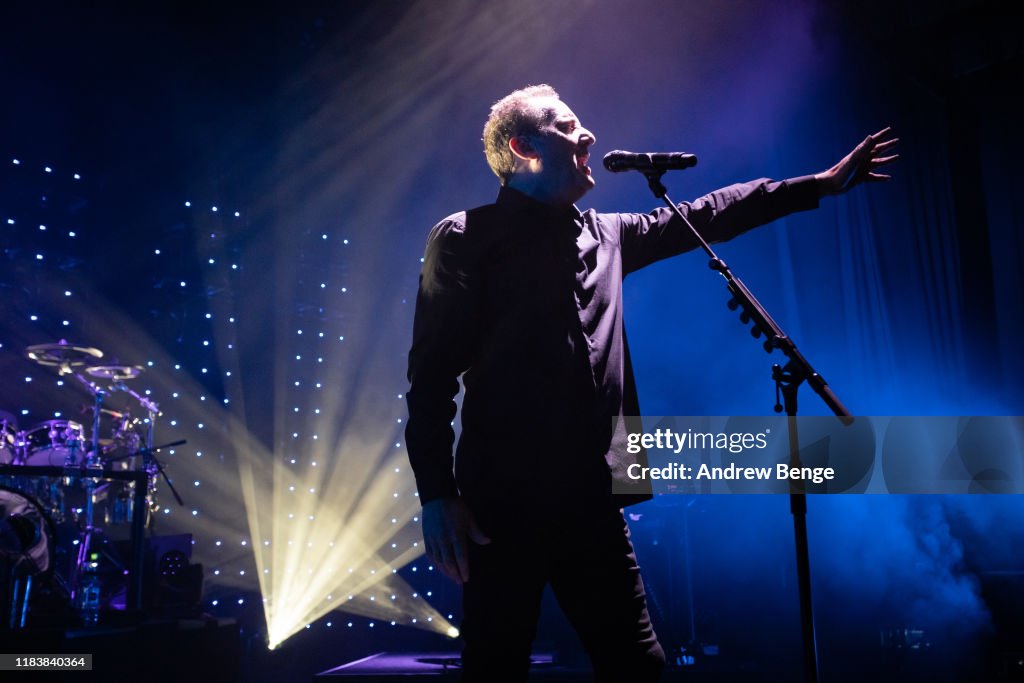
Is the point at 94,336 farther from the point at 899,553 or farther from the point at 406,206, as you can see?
the point at 899,553

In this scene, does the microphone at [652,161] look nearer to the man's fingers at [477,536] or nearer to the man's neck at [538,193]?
the man's neck at [538,193]

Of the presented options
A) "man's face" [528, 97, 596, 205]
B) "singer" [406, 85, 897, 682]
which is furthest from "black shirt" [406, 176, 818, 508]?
"man's face" [528, 97, 596, 205]

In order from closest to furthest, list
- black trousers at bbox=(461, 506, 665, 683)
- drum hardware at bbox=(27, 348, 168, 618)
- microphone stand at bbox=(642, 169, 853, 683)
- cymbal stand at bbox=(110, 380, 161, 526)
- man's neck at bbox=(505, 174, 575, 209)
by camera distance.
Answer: black trousers at bbox=(461, 506, 665, 683), microphone stand at bbox=(642, 169, 853, 683), man's neck at bbox=(505, 174, 575, 209), drum hardware at bbox=(27, 348, 168, 618), cymbal stand at bbox=(110, 380, 161, 526)

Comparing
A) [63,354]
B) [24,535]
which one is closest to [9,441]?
[63,354]

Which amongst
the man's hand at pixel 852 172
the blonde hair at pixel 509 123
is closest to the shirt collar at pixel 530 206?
the blonde hair at pixel 509 123

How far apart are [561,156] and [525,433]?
0.77 meters

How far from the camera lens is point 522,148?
190 cm

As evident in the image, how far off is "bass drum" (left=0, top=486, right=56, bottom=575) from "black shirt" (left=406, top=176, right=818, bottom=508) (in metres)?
4.23

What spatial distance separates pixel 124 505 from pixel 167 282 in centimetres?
248

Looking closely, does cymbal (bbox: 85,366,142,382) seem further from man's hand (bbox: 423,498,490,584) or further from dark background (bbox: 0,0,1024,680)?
man's hand (bbox: 423,498,490,584)

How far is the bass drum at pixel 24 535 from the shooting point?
4570 mm

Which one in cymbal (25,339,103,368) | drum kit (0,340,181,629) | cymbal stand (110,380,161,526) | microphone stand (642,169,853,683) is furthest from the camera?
cymbal stand (110,380,161,526)

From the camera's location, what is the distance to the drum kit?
15.8 ft

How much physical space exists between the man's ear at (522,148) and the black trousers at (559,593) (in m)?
0.94
